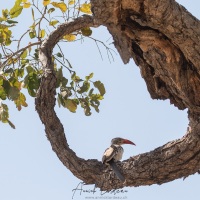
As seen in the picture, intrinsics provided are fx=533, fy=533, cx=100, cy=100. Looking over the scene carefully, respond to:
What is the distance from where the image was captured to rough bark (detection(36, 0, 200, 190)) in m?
3.09

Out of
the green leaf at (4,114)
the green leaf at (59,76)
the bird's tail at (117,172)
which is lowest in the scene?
the bird's tail at (117,172)

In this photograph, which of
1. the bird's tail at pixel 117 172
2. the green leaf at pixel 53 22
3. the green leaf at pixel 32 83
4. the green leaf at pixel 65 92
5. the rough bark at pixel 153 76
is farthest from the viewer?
the green leaf at pixel 53 22

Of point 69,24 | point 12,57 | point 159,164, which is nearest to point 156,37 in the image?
point 159,164

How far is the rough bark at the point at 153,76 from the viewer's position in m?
3.09

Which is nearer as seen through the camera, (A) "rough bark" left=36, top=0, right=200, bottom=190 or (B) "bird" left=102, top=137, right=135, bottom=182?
(A) "rough bark" left=36, top=0, right=200, bottom=190

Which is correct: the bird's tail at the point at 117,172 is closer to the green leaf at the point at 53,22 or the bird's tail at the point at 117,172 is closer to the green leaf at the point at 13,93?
the green leaf at the point at 13,93

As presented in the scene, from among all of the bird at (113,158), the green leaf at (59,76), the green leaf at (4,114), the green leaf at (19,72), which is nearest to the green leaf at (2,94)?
the green leaf at (4,114)

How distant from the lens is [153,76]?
3.57 meters

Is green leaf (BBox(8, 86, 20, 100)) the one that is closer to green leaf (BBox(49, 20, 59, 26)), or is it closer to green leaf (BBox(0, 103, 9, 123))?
green leaf (BBox(0, 103, 9, 123))

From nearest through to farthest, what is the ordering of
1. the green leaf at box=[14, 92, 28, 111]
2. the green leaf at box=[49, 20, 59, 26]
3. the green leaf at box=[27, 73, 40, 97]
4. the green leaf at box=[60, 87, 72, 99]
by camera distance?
the green leaf at box=[27, 73, 40, 97]
the green leaf at box=[60, 87, 72, 99]
the green leaf at box=[14, 92, 28, 111]
the green leaf at box=[49, 20, 59, 26]

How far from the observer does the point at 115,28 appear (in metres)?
3.19

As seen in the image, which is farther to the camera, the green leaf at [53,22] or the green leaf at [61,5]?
the green leaf at [53,22]

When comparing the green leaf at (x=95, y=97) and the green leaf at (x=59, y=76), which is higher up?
the green leaf at (x=59, y=76)

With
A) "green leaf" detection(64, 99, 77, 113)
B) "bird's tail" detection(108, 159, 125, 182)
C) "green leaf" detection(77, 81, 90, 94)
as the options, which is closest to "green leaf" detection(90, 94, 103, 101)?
"green leaf" detection(77, 81, 90, 94)
